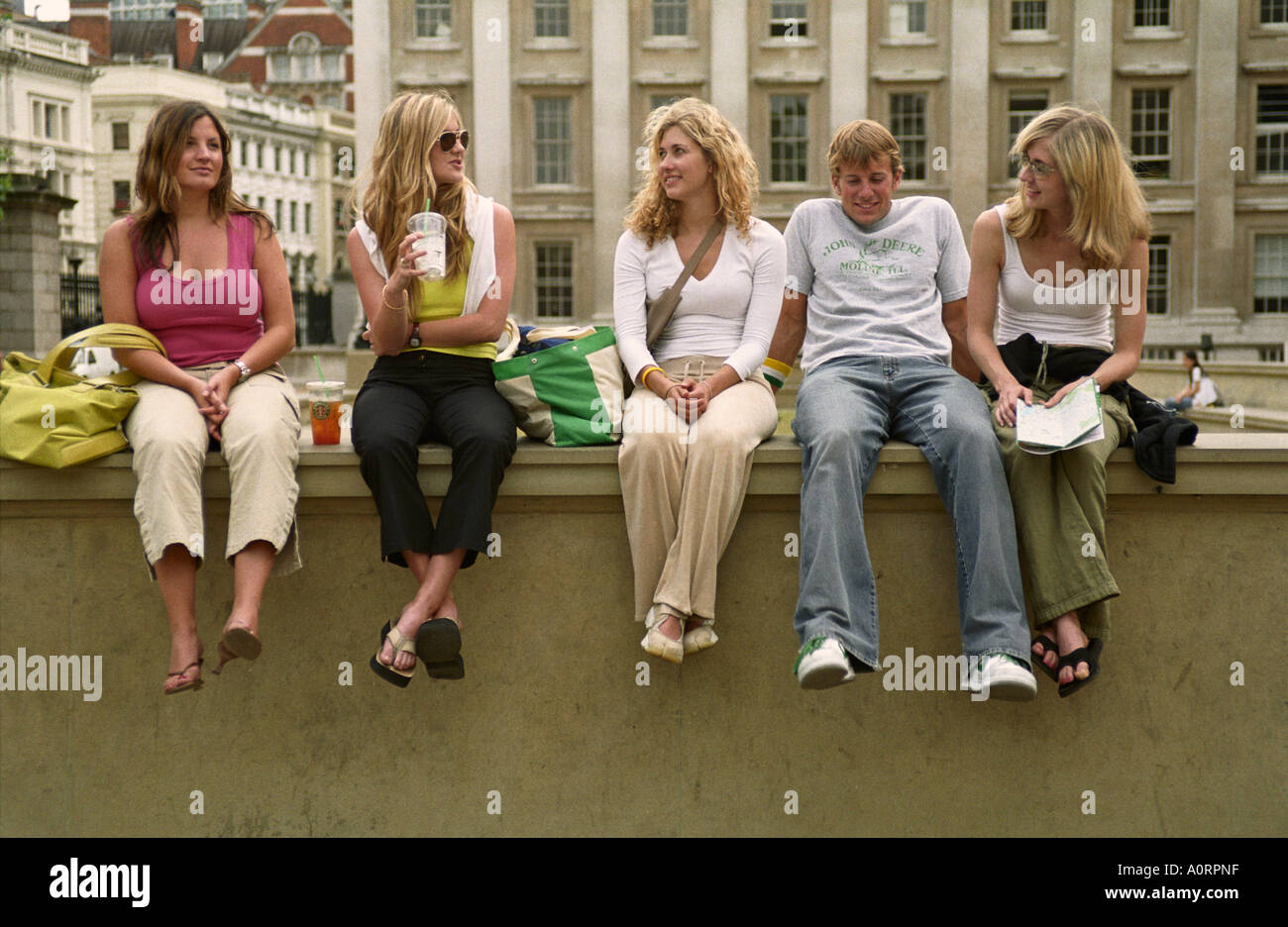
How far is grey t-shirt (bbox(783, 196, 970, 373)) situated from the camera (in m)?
4.60

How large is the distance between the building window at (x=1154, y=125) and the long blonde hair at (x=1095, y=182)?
1485 inches

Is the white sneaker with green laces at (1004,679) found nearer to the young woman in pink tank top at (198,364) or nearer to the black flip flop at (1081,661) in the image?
the black flip flop at (1081,661)

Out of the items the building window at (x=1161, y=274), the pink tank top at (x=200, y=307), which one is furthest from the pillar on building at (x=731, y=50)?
the pink tank top at (x=200, y=307)

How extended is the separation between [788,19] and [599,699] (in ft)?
123

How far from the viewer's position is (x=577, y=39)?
128 feet

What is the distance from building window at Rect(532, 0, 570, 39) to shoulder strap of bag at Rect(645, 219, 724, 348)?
36585 millimetres

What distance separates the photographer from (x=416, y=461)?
418cm

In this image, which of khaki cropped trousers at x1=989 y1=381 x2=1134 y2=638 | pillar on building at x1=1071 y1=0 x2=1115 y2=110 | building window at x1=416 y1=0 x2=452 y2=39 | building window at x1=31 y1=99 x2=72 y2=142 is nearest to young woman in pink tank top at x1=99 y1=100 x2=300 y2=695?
khaki cropped trousers at x1=989 y1=381 x2=1134 y2=638

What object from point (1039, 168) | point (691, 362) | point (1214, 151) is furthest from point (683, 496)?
point (1214, 151)

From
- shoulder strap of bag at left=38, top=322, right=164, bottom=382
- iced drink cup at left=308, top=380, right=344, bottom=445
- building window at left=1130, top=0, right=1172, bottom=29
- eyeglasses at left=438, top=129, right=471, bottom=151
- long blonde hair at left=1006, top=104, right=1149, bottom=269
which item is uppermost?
building window at left=1130, top=0, right=1172, bottom=29

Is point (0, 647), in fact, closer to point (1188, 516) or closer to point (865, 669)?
point (865, 669)

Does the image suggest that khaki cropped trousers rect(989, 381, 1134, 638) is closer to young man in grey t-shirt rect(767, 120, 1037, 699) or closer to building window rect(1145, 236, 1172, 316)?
young man in grey t-shirt rect(767, 120, 1037, 699)

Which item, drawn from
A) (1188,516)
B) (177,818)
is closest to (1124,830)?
(1188,516)

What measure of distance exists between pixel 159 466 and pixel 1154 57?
40.2m
